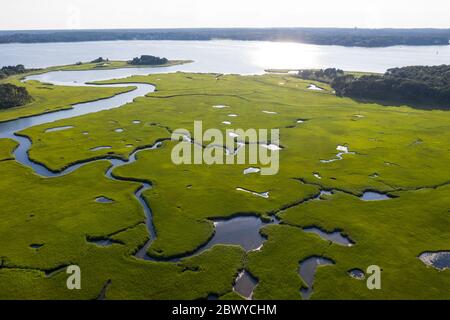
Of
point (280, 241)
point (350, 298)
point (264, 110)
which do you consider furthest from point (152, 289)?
point (264, 110)

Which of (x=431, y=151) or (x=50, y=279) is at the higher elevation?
(x=431, y=151)

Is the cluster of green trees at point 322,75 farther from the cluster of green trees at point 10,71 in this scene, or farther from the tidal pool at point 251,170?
the cluster of green trees at point 10,71

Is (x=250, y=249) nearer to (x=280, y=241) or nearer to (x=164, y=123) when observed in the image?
(x=280, y=241)

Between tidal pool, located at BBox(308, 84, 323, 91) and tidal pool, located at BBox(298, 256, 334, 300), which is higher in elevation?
tidal pool, located at BBox(308, 84, 323, 91)

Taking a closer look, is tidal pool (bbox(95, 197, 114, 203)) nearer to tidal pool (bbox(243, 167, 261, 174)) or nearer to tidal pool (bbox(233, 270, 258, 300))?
tidal pool (bbox(243, 167, 261, 174))

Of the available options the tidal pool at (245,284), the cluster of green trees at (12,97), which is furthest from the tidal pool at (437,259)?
the cluster of green trees at (12,97)

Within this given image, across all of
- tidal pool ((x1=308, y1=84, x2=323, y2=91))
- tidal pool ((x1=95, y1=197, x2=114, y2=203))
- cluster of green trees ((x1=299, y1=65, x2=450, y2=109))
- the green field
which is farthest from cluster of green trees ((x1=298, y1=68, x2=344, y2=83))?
tidal pool ((x1=95, y1=197, x2=114, y2=203))

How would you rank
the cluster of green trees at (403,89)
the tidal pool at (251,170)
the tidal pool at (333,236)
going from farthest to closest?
1. the cluster of green trees at (403,89)
2. the tidal pool at (251,170)
3. the tidal pool at (333,236)
